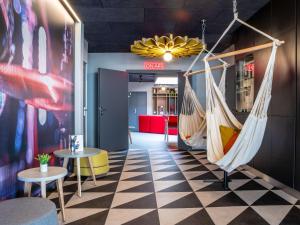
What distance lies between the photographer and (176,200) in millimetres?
3168

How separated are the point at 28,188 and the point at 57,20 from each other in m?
2.31

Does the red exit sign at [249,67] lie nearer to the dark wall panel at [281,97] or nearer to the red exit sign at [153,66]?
the dark wall panel at [281,97]

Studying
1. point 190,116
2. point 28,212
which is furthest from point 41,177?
point 190,116

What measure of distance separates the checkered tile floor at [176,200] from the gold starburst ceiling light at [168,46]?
6.86ft

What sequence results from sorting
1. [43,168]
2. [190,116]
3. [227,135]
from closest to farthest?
[43,168] < [227,135] < [190,116]

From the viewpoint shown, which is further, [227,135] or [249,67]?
[249,67]

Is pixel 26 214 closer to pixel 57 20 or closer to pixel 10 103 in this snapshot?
pixel 10 103

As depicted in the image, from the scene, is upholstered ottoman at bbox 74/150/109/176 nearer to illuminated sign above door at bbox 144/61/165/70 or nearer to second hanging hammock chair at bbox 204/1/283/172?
second hanging hammock chair at bbox 204/1/283/172

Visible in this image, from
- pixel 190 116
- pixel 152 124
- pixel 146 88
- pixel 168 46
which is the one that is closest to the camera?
pixel 168 46

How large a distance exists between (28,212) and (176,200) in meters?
1.83

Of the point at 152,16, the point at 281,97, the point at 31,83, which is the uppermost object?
the point at 152,16

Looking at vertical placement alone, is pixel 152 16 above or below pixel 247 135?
above

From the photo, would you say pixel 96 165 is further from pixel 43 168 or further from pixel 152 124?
pixel 152 124

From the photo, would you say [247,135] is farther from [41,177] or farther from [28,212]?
[28,212]
